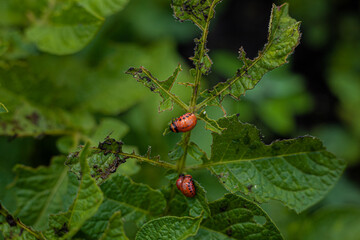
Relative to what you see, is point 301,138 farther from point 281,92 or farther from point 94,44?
point 281,92

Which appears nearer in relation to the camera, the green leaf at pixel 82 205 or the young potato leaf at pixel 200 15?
the green leaf at pixel 82 205

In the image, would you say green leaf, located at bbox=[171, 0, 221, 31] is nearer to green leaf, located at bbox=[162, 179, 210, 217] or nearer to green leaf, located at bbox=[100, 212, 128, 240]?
green leaf, located at bbox=[162, 179, 210, 217]

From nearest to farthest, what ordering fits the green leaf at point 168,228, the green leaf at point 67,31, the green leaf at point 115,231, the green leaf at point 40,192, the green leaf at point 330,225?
the green leaf at point 115,231 → the green leaf at point 168,228 → the green leaf at point 40,192 → the green leaf at point 67,31 → the green leaf at point 330,225

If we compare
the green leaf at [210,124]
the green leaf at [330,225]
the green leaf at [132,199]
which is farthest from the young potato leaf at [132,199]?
the green leaf at [330,225]

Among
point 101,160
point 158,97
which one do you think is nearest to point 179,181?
point 101,160

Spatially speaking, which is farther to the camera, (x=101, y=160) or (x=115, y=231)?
(x=101, y=160)

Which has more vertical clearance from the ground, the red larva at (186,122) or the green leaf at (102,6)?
the green leaf at (102,6)

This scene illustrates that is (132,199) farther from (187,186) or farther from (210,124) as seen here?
(210,124)

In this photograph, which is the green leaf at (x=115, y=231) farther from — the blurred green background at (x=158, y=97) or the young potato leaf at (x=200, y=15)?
the blurred green background at (x=158, y=97)
